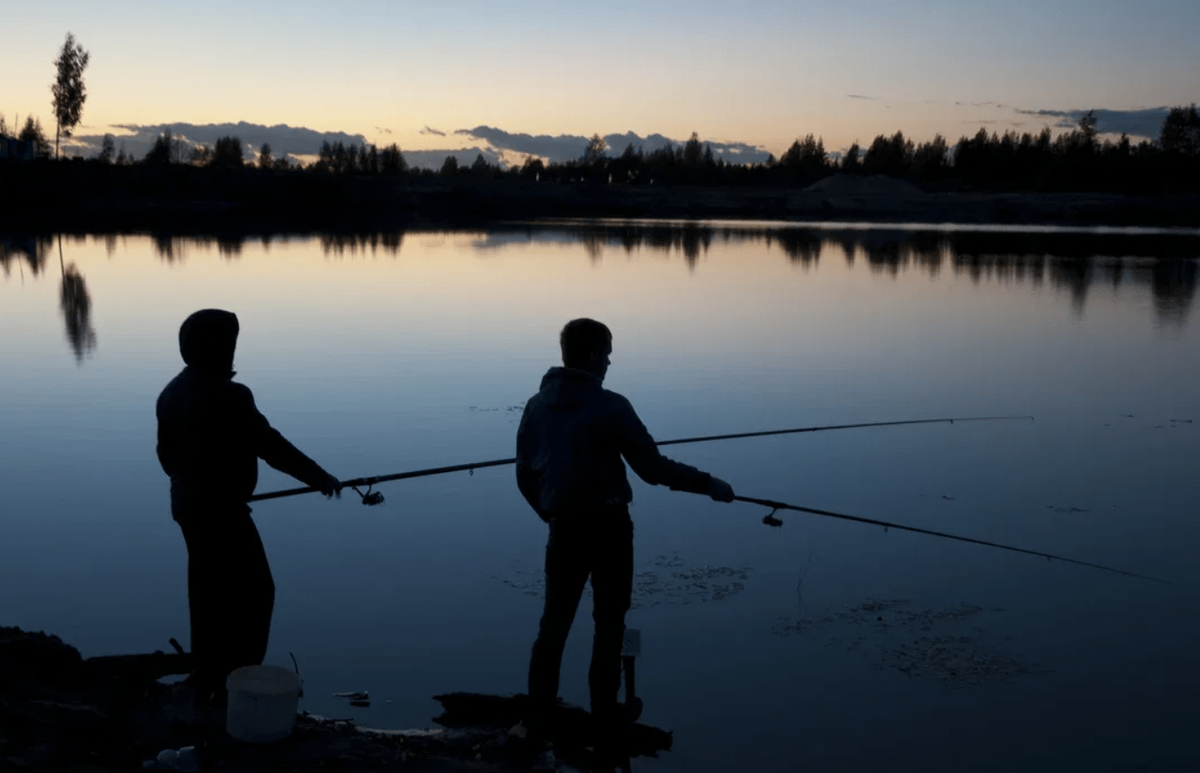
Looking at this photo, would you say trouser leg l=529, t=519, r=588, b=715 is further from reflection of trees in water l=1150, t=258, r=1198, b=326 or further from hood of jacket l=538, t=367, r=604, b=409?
reflection of trees in water l=1150, t=258, r=1198, b=326

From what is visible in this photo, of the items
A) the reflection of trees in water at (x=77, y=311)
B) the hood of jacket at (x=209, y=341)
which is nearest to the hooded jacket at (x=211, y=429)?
the hood of jacket at (x=209, y=341)

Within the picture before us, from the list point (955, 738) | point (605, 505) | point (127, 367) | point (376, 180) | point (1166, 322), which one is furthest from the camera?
point (376, 180)

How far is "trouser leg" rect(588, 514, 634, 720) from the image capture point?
4055 mm

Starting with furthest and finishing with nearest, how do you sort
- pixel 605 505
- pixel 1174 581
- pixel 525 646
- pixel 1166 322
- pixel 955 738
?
pixel 1166 322 → pixel 1174 581 → pixel 525 646 → pixel 955 738 → pixel 605 505

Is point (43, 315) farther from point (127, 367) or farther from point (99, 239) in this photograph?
point (99, 239)

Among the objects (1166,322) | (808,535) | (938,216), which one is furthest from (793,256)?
(938,216)

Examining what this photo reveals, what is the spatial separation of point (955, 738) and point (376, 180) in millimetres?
95008

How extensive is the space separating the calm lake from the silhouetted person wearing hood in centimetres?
70

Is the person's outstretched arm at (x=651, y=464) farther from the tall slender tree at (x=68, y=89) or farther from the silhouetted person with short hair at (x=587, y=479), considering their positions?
the tall slender tree at (x=68, y=89)

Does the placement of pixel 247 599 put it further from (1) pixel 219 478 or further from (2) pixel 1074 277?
(2) pixel 1074 277

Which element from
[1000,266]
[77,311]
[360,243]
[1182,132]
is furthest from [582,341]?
[1182,132]

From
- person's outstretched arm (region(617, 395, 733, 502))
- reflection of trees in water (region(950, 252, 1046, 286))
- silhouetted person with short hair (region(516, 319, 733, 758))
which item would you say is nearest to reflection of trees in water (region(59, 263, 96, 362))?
silhouetted person with short hair (region(516, 319, 733, 758))

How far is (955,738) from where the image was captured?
15.8 ft

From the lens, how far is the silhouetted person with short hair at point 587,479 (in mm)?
3967
